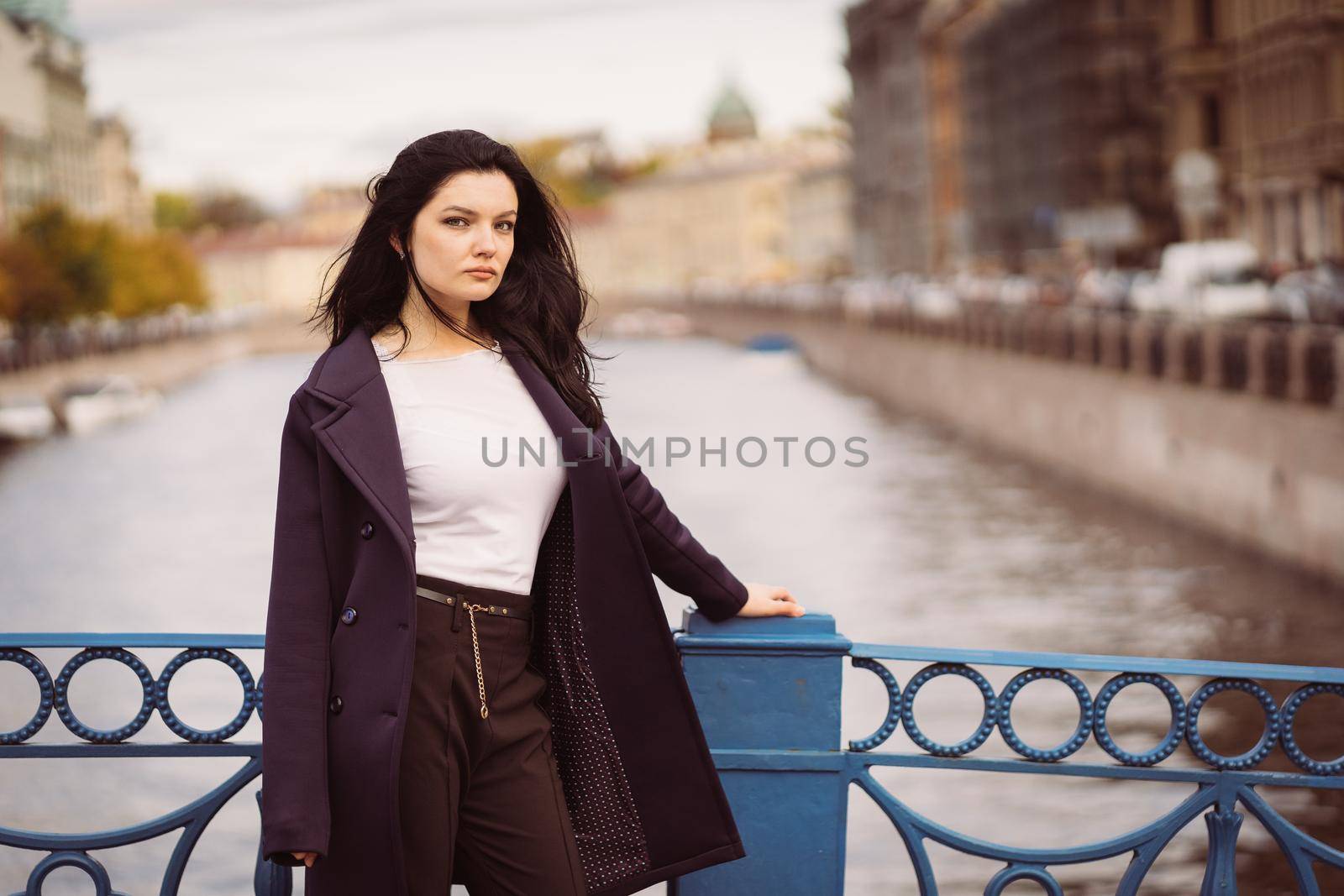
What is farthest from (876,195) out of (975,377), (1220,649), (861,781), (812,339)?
(861,781)

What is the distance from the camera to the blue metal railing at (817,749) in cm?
366

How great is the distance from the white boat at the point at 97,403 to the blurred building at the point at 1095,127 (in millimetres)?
24797

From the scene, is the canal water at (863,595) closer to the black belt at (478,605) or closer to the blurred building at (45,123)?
the black belt at (478,605)

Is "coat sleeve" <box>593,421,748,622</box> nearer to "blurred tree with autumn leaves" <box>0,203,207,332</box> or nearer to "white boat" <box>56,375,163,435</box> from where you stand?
"white boat" <box>56,375,163,435</box>

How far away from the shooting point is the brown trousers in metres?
3.03

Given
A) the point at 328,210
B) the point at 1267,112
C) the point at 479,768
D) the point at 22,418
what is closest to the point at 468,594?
the point at 479,768

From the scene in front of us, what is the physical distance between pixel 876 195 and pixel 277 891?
318 ft

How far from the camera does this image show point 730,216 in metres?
135

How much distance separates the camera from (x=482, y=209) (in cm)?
316

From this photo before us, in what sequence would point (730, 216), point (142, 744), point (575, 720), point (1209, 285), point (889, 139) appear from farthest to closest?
point (730, 216) → point (889, 139) → point (1209, 285) → point (142, 744) → point (575, 720)

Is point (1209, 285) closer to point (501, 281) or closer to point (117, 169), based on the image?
point (501, 281)

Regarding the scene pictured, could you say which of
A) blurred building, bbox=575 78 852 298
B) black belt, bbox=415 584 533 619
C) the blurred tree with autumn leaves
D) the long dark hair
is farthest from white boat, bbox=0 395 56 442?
blurred building, bbox=575 78 852 298

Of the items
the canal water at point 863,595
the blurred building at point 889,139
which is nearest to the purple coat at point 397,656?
the canal water at point 863,595

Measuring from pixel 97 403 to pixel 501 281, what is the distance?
49.3m
